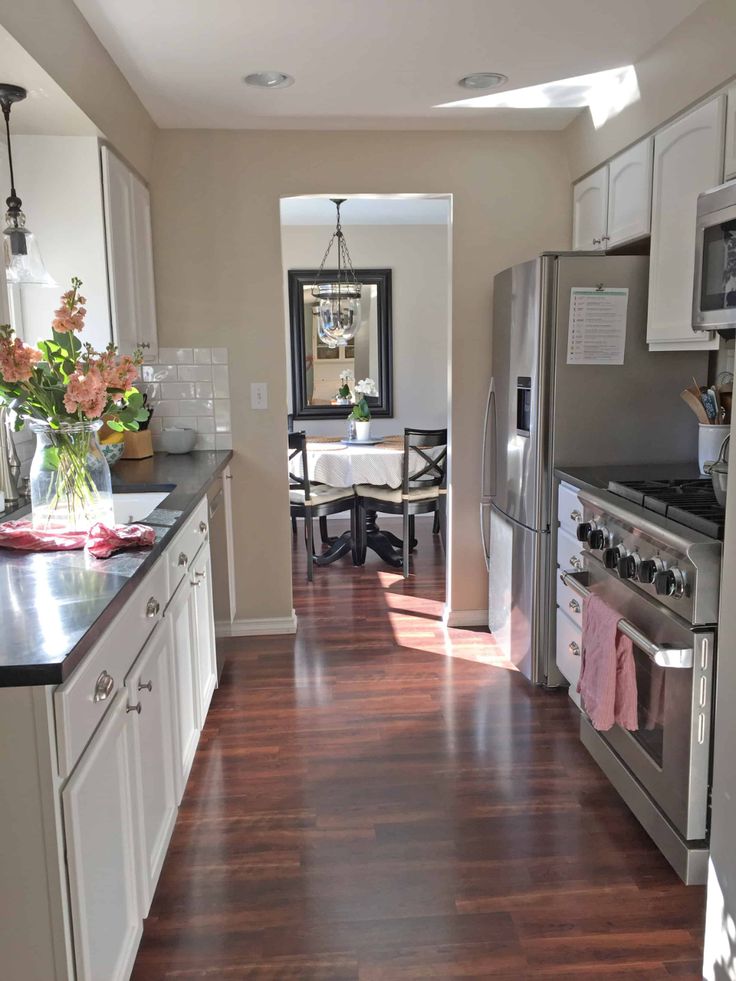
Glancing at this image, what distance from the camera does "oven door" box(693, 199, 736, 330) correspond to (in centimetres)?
206

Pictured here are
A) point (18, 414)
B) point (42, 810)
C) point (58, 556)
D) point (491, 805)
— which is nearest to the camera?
point (42, 810)

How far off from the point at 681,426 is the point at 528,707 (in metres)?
1.27

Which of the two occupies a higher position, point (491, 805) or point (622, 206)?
point (622, 206)

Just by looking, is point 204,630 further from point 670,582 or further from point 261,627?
point 670,582

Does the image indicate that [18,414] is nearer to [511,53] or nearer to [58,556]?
[58,556]

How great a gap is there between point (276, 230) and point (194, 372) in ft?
2.50

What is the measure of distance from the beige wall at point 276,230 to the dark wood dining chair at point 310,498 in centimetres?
86

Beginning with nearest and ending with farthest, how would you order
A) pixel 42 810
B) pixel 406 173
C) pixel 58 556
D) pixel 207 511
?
pixel 42 810
pixel 58 556
pixel 207 511
pixel 406 173

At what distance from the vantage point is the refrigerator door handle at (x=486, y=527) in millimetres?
3840

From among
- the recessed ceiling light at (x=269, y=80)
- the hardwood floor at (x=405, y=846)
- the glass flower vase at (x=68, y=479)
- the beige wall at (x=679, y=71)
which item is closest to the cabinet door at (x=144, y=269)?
the recessed ceiling light at (x=269, y=80)

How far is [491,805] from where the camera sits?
2408 mm

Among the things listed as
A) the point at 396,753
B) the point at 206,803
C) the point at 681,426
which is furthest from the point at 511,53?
the point at 206,803

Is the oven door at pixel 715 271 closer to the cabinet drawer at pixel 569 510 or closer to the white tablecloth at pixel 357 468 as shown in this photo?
the cabinet drawer at pixel 569 510

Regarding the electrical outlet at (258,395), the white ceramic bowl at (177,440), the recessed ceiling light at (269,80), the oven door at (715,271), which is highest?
the recessed ceiling light at (269,80)
